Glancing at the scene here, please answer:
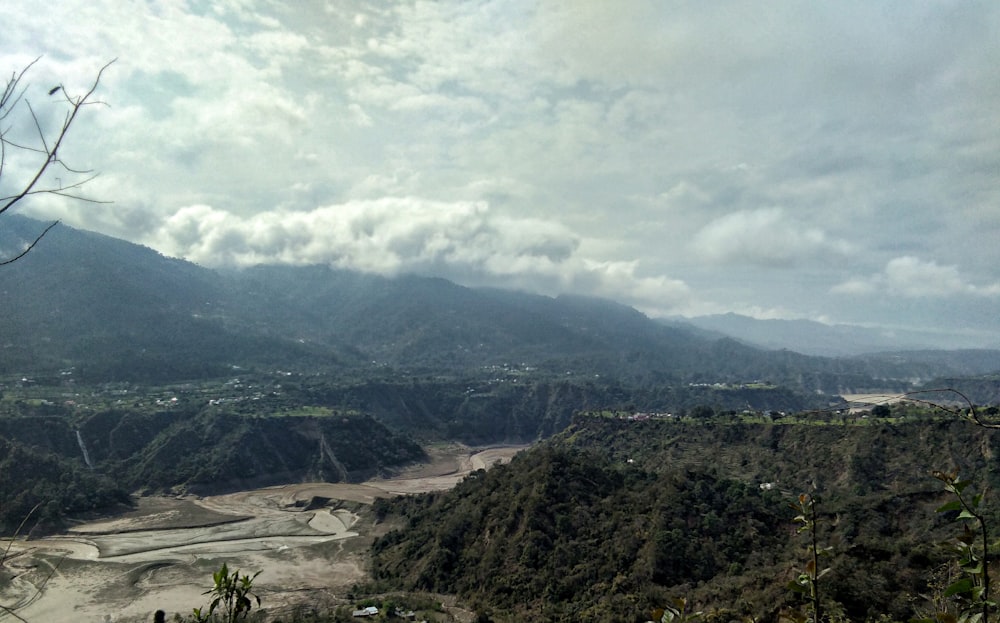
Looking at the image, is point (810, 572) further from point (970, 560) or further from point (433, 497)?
point (433, 497)

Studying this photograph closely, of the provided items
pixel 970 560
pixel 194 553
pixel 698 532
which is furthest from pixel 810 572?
pixel 194 553

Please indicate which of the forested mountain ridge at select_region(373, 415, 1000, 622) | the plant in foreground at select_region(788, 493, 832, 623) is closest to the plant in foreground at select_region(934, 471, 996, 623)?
the plant in foreground at select_region(788, 493, 832, 623)

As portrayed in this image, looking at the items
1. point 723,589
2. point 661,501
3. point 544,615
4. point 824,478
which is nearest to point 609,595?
point 544,615

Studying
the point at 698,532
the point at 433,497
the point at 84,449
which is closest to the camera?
the point at 698,532

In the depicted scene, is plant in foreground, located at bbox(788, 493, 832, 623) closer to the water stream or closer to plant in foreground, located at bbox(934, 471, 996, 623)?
plant in foreground, located at bbox(934, 471, 996, 623)

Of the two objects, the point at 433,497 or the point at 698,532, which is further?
the point at 433,497

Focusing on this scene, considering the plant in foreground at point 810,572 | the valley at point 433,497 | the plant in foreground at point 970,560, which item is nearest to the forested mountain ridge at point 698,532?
the valley at point 433,497

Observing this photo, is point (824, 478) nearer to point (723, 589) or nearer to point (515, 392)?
point (723, 589)

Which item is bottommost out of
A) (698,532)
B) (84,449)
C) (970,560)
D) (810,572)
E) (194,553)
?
(194,553)

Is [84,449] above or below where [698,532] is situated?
below
